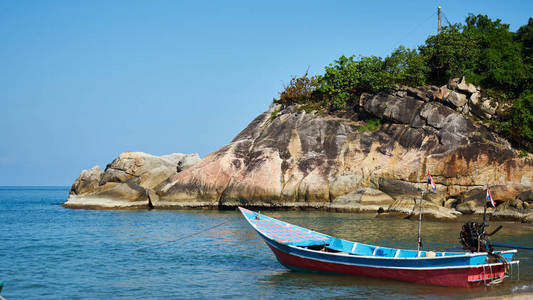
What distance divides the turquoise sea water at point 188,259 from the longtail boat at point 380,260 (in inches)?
13.4

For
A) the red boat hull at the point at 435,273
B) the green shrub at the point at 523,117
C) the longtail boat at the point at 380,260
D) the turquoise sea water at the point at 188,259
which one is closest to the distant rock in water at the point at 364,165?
the green shrub at the point at 523,117

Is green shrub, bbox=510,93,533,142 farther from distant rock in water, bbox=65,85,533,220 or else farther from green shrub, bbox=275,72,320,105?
green shrub, bbox=275,72,320,105

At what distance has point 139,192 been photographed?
4456cm

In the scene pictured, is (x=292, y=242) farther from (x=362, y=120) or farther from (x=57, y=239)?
(x=362, y=120)

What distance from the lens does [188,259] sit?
20922 mm

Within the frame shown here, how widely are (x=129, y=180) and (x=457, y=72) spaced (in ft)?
99.4

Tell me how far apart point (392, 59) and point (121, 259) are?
1220 inches

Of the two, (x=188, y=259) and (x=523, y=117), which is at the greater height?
(x=523, y=117)

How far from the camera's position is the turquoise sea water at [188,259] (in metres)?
15.3

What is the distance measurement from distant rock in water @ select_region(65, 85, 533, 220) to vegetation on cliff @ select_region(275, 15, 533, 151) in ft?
→ 4.11

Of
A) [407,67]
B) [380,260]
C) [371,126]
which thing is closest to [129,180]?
[371,126]

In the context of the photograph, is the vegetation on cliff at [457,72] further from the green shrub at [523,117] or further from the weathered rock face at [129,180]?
the weathered rock face at [129,180]

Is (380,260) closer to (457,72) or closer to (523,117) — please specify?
(523,117)

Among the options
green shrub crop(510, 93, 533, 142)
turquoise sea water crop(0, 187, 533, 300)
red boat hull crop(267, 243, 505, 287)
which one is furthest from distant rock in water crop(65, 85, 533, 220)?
red boat hull crop(267, 243, 505, 287)
